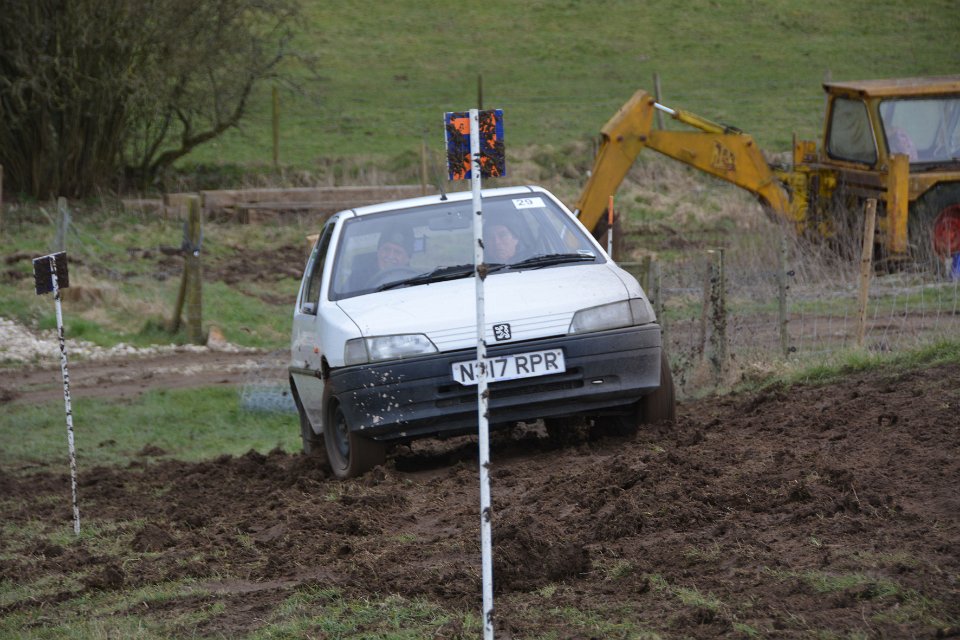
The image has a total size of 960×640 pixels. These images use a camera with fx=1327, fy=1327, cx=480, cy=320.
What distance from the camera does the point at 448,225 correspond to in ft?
28.1

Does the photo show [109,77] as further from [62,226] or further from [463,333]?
[463,333]

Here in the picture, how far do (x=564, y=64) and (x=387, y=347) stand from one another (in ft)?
125

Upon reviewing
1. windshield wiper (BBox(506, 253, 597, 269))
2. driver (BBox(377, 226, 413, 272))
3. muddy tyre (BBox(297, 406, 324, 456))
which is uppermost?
driver (BBox(377, 226, 413, 272))

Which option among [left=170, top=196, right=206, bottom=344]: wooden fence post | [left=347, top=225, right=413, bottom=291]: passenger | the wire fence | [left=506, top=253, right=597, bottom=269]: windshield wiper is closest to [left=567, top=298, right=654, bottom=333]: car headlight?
[left=506, top=253, right=597, bottom=269]: windshield wiper

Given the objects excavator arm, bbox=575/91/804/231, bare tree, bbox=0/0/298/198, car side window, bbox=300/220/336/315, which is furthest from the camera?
bare tree, bbox=0/0/298/198

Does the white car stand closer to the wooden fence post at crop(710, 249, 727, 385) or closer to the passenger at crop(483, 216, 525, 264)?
the passenger at crop(483, 216, 525, 264)

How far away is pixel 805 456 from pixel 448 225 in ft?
9.81

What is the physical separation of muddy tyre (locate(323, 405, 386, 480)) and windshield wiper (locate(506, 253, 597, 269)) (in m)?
1.39

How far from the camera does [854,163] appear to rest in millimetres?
18578

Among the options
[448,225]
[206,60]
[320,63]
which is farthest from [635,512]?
[320,63]

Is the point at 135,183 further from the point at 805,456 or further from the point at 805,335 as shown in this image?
the point at 805,456

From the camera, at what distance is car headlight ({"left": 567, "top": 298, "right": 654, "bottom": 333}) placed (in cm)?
764

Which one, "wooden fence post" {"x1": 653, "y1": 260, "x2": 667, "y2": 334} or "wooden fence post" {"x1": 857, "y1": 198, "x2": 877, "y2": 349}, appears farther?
"wooden fence post" {"x1": 653, "y1": 260, "x2": 667, "y2": 334}

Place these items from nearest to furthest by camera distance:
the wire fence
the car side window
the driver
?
the driver < the car side window < the wire fence
